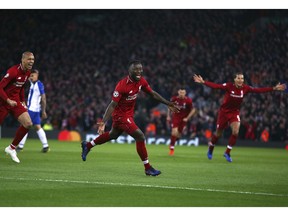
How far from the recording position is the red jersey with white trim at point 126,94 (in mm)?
13570

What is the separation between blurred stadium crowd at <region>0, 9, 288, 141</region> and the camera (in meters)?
33.5

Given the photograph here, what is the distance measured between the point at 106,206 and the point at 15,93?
22.5 feet

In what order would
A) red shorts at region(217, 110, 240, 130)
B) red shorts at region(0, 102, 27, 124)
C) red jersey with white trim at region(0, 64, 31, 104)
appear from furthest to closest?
red shorts at region(217, 110, 240, 130) < red shorts at region(0, 102, 27, 124) < red jersey with white trim at region(0, 64, 31, 104)

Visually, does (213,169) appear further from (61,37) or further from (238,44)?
(61,37)

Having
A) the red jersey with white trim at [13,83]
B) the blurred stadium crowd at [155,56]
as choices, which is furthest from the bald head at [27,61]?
the blurred stadium crowd at [155,56]

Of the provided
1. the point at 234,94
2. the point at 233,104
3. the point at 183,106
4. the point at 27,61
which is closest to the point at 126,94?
the point at 27,61

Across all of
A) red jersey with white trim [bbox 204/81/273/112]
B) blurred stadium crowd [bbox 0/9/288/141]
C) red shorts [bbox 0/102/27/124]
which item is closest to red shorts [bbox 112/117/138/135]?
red shorts [bbox 0/102/27/124]

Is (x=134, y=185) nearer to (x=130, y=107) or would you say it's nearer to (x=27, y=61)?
(x=130, y=107)

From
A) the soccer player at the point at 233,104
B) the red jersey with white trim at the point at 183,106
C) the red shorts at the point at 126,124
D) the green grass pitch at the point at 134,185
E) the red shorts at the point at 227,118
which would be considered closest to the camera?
the green grass pitch at the point at 134,185

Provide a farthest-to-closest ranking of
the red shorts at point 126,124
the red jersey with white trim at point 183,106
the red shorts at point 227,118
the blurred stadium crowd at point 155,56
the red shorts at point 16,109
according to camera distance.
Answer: the blurred stadium crowd at point 155,56 → the red jersey with white trim at point 183,106 → the red shorts at point 227,118 → the red shorts at point 16,109 → the red shorts at point 126,124

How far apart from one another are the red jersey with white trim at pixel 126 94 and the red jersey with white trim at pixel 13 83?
2.61 meters

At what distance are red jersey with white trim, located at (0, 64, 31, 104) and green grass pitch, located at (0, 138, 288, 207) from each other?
1.65 meters

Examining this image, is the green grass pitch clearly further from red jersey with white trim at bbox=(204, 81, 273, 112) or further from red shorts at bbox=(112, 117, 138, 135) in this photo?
red jersey with white trim at bbox=(204, 81, 273, 112)

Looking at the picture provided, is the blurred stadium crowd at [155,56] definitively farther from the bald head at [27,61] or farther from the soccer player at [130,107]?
the bald head at [27,61]
